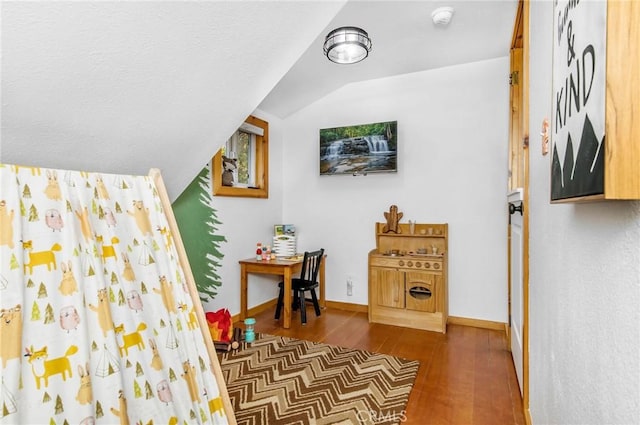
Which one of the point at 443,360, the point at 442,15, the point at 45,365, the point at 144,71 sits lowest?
the point at 443,360

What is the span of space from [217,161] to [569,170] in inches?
109

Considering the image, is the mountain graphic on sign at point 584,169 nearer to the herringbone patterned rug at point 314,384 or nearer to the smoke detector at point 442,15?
the herringbone patterned rug at point 314,384

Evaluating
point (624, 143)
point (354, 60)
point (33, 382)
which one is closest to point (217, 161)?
point (354, 60)

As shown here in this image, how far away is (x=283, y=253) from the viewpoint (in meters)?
3.54

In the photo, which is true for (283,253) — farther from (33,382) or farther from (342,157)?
(33,382)

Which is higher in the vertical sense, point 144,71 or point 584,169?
point 144,71

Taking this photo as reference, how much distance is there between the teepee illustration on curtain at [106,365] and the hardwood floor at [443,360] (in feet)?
4.54

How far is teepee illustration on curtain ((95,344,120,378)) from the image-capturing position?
3.51 ft

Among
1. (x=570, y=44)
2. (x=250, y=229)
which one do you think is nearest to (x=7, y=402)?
(x=570, y=44)

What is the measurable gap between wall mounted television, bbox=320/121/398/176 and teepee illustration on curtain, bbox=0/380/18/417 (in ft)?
9.76

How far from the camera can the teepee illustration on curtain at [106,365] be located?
1.07 m

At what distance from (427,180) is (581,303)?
2626 mm

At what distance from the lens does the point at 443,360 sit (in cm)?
236

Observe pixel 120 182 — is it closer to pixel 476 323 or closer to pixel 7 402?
pixel 7 402
